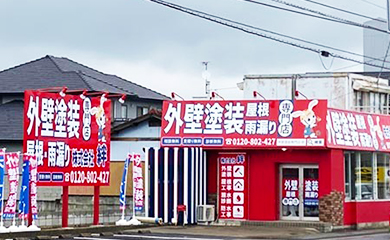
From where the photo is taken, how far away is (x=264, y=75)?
3856 centimetres

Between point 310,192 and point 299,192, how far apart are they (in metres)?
0.40

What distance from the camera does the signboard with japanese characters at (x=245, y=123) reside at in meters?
28.5

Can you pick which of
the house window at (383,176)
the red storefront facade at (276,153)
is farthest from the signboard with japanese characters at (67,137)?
the house window at (383,176)

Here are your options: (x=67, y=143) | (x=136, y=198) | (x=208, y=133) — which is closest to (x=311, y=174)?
(x=208, y=133)

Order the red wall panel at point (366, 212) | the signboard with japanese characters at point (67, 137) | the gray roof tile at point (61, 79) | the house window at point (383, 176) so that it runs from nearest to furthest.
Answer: the signboard with japanese characters at point (67, 137) < the red wall panel at point (366, 212) < the house window at point (383, 176) < the gray roof tile at point (61, 79)

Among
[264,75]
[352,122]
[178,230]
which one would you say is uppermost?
[264,75]

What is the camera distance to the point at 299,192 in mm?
29281

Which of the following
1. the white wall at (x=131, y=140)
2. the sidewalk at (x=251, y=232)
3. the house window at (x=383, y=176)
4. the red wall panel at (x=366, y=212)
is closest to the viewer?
the sidewalk at (x=251, y=232)

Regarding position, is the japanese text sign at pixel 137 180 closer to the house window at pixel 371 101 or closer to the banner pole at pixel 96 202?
the banner pole at pixel 96 202

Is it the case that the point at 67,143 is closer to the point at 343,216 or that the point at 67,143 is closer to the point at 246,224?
the point at 246,224

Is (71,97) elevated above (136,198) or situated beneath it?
elevated above

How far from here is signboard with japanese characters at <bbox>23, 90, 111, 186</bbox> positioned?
76.5 feet

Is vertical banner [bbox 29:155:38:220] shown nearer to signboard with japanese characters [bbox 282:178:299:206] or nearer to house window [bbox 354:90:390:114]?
signboard with japanese characters [bbox 282:178:299:206]

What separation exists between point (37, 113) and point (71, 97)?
1.48 meters
